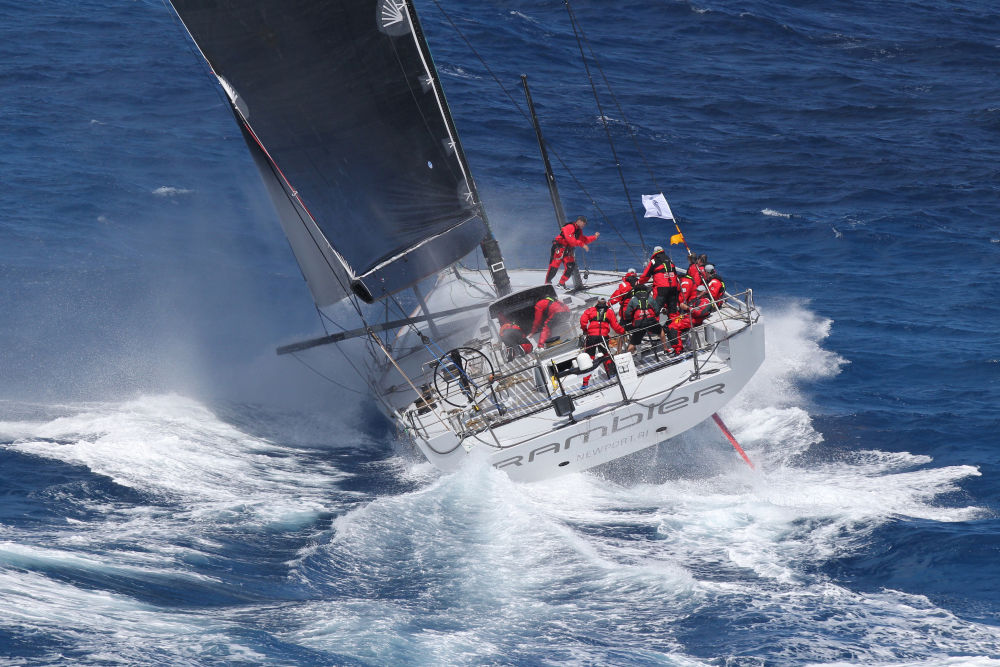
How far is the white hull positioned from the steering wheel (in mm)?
178

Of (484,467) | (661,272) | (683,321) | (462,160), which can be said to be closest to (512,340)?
(661,272)

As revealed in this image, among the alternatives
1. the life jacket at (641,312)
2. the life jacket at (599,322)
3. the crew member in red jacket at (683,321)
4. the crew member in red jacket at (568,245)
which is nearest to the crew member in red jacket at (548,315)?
the crew member in red jacket at (568,245)

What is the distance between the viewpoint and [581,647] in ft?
26.0

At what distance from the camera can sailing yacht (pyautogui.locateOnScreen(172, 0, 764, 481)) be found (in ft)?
36.4

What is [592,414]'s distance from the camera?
11.0 metres

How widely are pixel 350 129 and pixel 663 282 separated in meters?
4.37

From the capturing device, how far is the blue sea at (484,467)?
829 cm

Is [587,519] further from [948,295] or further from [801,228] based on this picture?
[801,228]

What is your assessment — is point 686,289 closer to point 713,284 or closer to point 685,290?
point 685,290

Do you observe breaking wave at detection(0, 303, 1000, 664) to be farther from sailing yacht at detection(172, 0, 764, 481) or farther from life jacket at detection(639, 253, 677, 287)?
life jacket at detection(639, 253, 677, 287)

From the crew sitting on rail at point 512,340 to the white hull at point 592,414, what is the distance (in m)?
0.79

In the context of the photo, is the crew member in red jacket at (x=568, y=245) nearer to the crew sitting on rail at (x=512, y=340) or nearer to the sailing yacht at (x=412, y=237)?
the sailing yacht at (x=412, y=237)

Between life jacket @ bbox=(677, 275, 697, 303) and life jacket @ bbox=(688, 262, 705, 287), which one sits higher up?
life jacket @ bbox=(688, 262, 705, 287)

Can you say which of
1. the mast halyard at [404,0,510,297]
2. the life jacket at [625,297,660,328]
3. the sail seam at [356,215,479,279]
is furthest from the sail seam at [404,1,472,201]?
the life jacket at [625,297,660,328]
